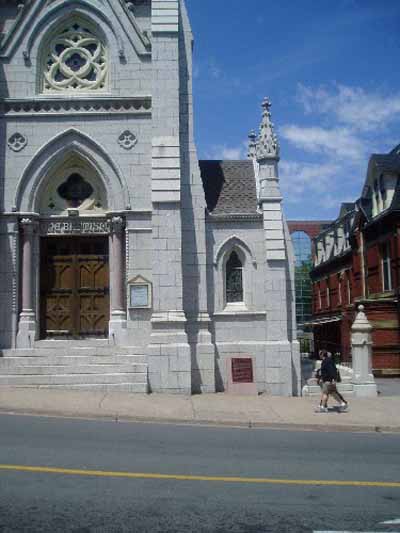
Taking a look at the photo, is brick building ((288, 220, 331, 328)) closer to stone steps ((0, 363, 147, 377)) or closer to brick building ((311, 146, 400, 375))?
brick building ((311, 146, 400, 375))

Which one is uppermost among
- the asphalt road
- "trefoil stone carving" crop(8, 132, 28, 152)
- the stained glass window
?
"trefoil stone carving" crop(8, 132, 28, 152)

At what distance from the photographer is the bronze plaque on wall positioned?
16.2 m

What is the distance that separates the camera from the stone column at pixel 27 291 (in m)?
16.6

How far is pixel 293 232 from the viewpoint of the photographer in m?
75.8

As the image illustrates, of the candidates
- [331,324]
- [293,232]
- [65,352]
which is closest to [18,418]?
[65,352]

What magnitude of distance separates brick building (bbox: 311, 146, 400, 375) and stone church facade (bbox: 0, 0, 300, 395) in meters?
9.73

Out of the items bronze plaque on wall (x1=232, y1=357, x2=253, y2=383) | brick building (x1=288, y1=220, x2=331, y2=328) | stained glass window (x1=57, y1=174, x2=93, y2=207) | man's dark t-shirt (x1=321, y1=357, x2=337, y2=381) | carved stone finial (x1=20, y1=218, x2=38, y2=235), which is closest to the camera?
man's dark t-shirt (x1=321, y1=357, x2=337, y2=381)

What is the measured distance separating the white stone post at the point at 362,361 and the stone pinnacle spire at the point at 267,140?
552 centimetres

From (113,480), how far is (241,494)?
4.88 feet

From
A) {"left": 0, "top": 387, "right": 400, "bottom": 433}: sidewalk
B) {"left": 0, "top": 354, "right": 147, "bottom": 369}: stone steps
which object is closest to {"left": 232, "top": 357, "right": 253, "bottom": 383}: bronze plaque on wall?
{"left": 0, "top": 387, "right": 400, "bottom": 433}: sidewalk

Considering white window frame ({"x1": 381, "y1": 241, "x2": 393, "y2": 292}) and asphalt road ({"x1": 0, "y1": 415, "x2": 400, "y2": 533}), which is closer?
asphalt road ({"x1": 0, "y1": 415, "x2": 400, "y2": 533})

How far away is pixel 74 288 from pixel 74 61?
6.83 m

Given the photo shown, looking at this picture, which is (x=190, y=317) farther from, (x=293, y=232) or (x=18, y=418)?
(x=293, y=232)

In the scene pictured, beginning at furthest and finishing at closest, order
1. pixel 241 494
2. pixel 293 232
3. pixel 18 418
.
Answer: pixel 293 232 → pixel 18 418 → pixel 241 494
